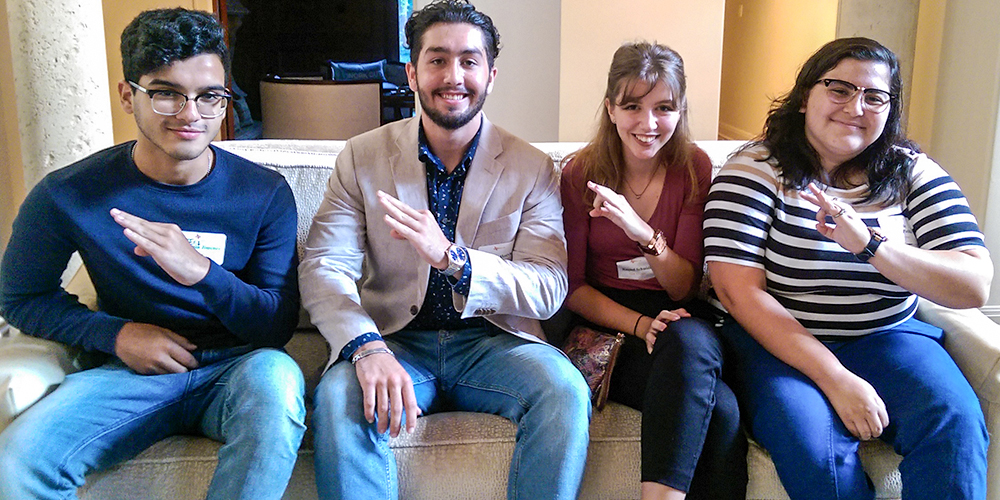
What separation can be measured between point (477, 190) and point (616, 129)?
0.39 metres

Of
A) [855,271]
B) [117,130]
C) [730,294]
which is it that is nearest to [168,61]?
[730,294]

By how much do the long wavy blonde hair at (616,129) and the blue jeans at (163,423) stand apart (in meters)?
0.83

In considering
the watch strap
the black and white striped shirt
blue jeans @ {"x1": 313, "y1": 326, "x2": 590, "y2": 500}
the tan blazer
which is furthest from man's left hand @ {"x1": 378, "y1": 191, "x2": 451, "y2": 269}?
the watch strap

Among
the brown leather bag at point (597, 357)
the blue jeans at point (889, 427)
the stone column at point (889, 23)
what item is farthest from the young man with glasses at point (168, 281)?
the stone column at point (889, 23)

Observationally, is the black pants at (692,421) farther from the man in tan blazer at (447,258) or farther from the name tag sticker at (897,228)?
the name tag sticker at (897,228)

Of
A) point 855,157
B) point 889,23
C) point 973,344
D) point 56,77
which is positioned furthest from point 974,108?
point 56,77

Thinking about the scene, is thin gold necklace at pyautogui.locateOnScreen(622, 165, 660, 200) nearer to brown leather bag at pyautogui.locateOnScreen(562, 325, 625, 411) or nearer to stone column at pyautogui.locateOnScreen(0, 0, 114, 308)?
brown leather bag at pyautogui.locateOnScreen(562, 325, 625, 411)

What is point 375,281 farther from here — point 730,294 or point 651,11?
point 651,11

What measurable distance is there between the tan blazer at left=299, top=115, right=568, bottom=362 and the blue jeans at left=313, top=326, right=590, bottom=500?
0.09 metres

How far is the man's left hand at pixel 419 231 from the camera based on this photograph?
1533 millimetres

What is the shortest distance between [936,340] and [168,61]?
1.69 m

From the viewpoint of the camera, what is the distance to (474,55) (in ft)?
5.78

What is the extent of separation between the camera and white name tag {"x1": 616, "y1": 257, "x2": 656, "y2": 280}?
1.83 m

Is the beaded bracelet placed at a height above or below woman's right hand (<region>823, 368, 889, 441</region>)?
above
